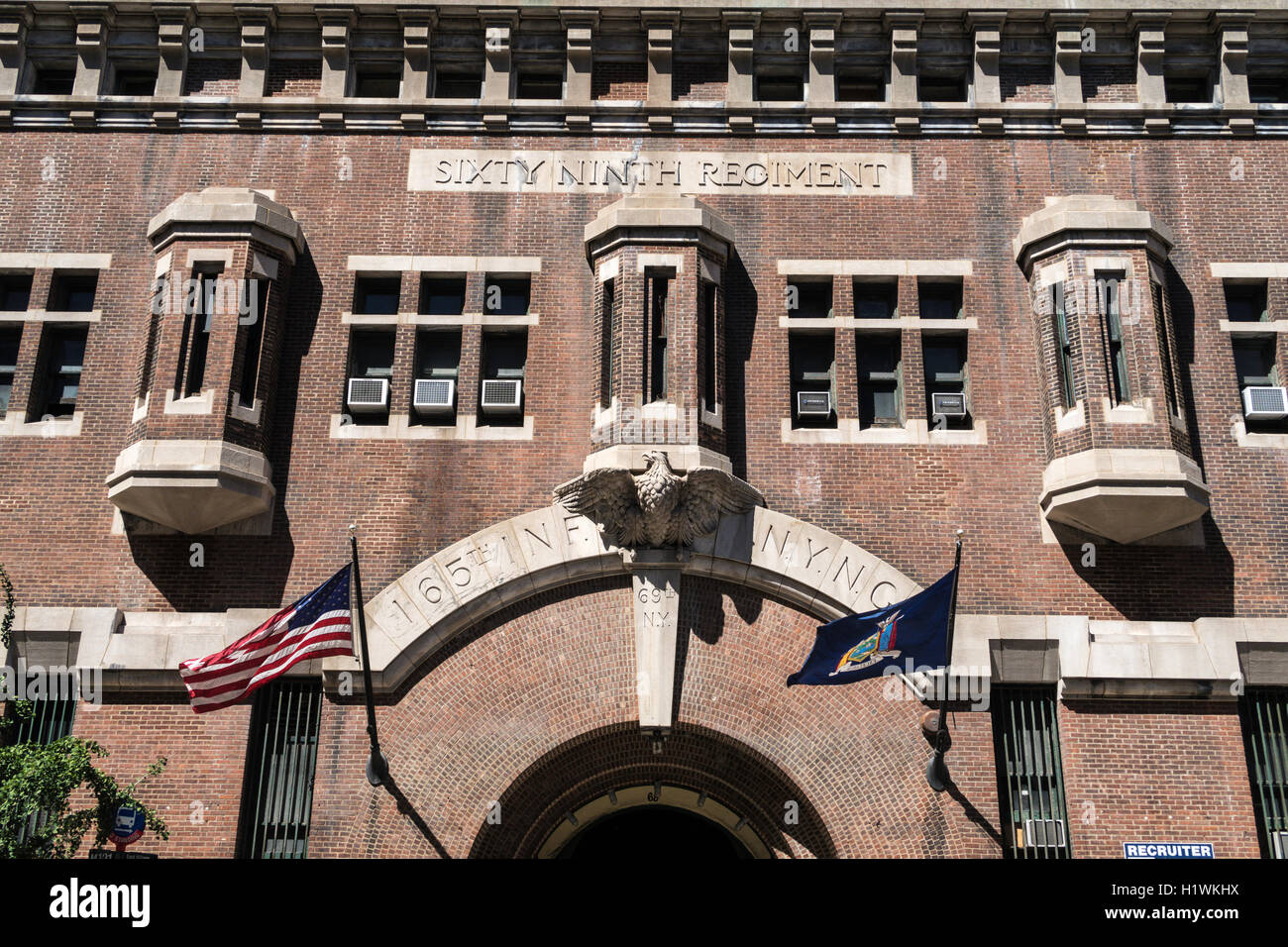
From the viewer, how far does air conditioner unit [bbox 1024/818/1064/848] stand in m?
17.2

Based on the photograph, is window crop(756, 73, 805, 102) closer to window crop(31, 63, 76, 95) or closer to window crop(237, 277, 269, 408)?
window crop(237, 277, 269, 408)

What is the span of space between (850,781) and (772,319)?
6.95 m

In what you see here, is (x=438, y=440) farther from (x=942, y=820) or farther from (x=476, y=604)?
(x=942, y=820)

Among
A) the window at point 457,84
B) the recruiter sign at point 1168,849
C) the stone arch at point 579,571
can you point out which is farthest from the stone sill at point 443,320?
the recruiter sign at point 1168,849

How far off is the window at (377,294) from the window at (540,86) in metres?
4.01

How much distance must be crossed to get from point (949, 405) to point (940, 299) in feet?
Answer: 6.40

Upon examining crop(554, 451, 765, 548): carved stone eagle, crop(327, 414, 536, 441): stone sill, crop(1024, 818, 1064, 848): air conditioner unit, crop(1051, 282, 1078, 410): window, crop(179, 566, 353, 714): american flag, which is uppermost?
crop(1051, 282, 1078, 410): window

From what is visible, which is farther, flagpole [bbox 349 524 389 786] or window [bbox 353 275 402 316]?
window [bbox 353 275 402 316]

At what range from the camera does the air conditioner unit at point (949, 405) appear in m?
19.4

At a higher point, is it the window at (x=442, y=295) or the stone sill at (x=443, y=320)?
the window at (x=442, y=295)

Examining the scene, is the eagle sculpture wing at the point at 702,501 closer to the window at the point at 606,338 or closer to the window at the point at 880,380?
the window at the point at 606,338

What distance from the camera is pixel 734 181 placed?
2075cm

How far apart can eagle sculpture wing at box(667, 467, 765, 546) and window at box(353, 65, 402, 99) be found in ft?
28.8

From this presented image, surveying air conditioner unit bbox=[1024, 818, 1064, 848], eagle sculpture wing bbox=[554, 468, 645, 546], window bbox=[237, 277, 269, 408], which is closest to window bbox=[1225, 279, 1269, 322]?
air conditioner unit bbox=[1024, 818, 1064, 848]
